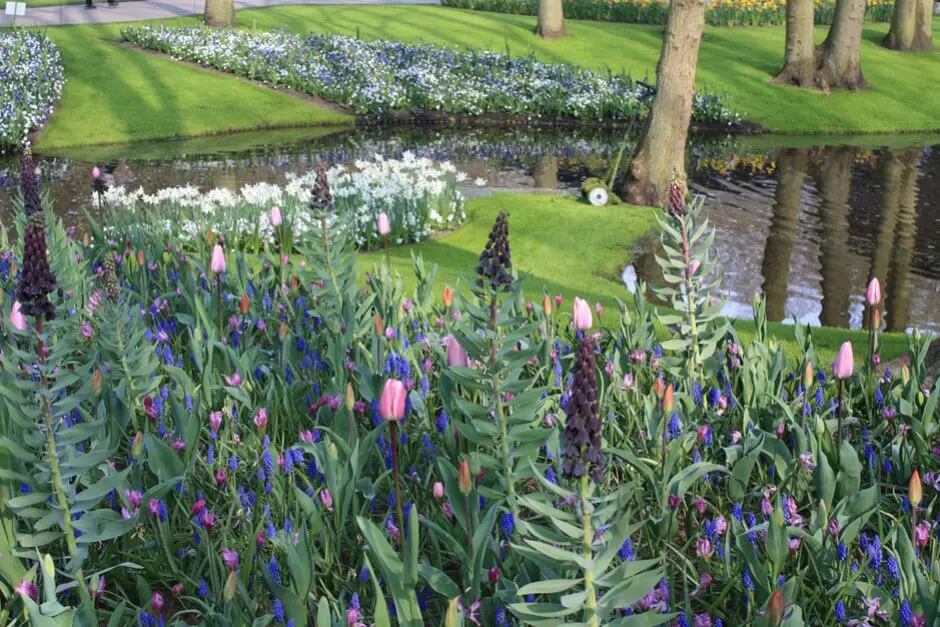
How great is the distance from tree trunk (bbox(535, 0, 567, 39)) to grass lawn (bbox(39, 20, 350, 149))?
30.9 ft

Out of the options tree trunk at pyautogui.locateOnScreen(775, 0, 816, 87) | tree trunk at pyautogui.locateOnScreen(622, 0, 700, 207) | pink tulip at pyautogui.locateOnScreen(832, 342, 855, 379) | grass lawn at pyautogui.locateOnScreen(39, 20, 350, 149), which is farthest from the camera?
tree trunk at pyautogui.locateOnScreen(775, 0, 816, 87)

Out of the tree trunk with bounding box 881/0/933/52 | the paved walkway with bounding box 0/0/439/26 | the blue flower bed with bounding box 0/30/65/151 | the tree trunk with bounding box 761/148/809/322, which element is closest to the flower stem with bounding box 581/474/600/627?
the tree trunk with bounding box 761/148/809/322

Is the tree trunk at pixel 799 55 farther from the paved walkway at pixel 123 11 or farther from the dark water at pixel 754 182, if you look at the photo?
the paved walkway at pixel 123 11

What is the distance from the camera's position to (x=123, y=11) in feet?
104

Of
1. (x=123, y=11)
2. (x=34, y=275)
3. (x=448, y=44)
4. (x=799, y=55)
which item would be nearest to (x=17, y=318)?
(x=34, y=275)

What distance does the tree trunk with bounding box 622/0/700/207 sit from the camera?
1250 cm

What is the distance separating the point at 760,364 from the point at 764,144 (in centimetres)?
1638

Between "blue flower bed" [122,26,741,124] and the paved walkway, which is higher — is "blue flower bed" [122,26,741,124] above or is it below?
below

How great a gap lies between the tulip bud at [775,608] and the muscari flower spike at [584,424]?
1.85 feet

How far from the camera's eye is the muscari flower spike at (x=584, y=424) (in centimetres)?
223

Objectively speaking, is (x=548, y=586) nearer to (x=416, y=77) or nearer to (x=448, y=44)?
(x=416, y=77)

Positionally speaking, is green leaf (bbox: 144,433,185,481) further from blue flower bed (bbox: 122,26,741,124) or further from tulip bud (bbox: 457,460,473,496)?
blue flower bed (bbox: 122,26,741,124)

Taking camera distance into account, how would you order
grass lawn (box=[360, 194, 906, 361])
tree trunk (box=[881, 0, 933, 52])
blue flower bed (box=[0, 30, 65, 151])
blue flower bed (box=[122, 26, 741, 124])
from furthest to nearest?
tree trunk (box=[881, 0, 933, 52]) → blue flower bed (box=[122, 26, 741, 124]) → blue flower bed (box=[0, 30, 65, 151]) → grass lawn (box=[360, 194, 906, 361])

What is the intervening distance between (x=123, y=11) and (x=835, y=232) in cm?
2547
